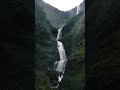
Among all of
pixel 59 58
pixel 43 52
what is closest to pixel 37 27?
pixel 43 52
